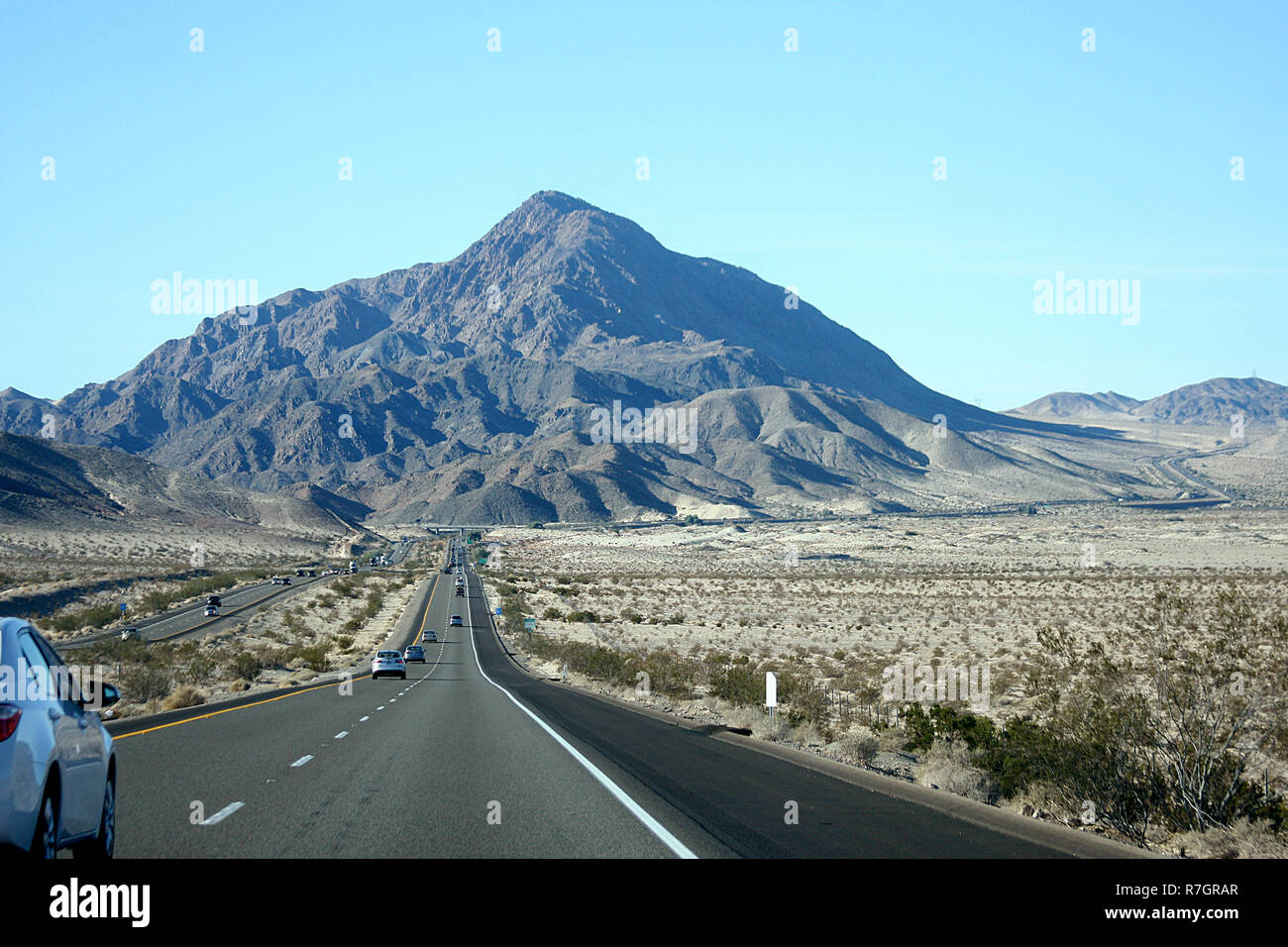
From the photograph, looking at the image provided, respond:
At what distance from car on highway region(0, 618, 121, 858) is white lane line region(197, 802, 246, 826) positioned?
1.39m

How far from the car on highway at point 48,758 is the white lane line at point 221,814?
54.9 inches

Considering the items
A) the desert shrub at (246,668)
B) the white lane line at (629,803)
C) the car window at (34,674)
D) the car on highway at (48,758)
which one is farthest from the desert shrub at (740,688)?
the car window at (34,674)

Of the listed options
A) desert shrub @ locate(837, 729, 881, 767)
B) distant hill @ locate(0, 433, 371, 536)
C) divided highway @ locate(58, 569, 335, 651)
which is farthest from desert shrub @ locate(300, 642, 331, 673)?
distant hill @ locate(0, 433, 371, 536)

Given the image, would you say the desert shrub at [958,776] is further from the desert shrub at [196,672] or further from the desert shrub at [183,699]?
the desert shrub at [196,672]

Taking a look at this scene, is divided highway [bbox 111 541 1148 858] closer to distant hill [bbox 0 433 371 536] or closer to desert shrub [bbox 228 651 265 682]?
desert shrub [bbox 228 651 265 682]

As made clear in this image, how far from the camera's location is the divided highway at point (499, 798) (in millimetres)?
8516

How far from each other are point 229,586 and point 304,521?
363 feet

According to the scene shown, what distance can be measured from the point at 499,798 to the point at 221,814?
2.61 metres

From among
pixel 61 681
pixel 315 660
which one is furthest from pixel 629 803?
pixel 315 660

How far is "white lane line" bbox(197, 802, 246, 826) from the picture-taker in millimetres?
8966

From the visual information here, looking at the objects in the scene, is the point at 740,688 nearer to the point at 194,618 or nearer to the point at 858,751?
the point at 858,751

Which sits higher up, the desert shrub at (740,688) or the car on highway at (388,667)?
the desert shrub at (740,688)

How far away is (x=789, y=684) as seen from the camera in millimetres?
25797
